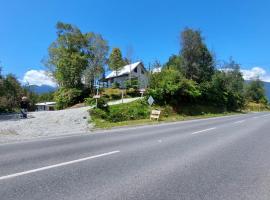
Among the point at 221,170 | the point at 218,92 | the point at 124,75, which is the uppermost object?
the point at 124,75

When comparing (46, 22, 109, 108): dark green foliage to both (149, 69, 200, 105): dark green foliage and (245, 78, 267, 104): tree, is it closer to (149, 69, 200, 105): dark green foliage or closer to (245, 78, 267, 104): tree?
(149, 69, 200, 105): dark green foliage

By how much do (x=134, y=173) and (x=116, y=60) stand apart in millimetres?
51777

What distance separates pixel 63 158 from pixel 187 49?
4429 cm

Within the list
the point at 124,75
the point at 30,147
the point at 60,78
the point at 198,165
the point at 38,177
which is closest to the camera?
the point at 38,177

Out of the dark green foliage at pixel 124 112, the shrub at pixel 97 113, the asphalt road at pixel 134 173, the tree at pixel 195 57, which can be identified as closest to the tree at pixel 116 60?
the tree at pixel 195 57

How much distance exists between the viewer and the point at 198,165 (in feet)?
24.4

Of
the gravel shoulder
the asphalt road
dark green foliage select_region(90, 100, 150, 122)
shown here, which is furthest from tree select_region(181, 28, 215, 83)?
the asphalt road

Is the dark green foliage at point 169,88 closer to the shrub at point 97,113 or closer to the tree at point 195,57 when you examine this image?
the shrub at point 97,113

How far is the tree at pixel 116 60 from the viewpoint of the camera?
56344 millimetres

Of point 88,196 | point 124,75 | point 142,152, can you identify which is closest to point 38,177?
point 88,196

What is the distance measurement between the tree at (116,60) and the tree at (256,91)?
62.1 m

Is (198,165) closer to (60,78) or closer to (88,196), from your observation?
(88,196)

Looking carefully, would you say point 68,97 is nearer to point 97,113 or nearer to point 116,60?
point 116,60

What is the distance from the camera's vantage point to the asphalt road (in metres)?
5.11
